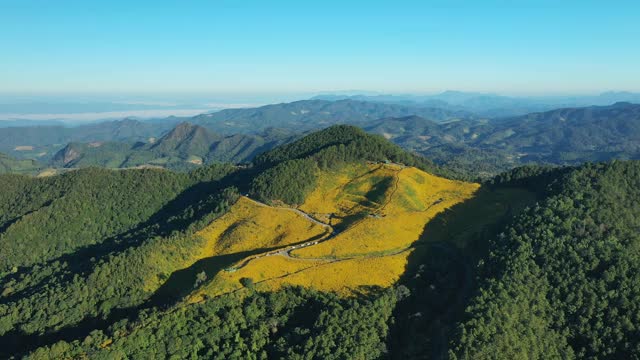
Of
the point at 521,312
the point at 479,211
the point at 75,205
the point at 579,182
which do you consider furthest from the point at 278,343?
the point at 75,205

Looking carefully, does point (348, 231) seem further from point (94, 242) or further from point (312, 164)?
point (94, 242)

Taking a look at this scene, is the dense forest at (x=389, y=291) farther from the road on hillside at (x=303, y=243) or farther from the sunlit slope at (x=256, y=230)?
the road on hillside at (x=303, y=243)

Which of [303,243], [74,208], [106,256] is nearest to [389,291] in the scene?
[303,243]

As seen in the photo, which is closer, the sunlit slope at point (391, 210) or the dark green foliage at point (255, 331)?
the dark green foliage at point (255, 331)

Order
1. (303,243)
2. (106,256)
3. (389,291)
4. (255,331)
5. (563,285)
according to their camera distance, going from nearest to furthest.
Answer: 1. (255,331)
2. (563,285)
3. (389,291)
4. (303,243)
5. (106,256)

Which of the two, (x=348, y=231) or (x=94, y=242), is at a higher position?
(x=348, y=231)

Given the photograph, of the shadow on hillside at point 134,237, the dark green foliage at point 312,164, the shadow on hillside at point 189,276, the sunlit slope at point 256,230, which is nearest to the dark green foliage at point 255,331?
the shadow on hillside at point 189,276

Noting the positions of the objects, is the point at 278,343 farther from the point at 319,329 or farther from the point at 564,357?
the point at 564,357
